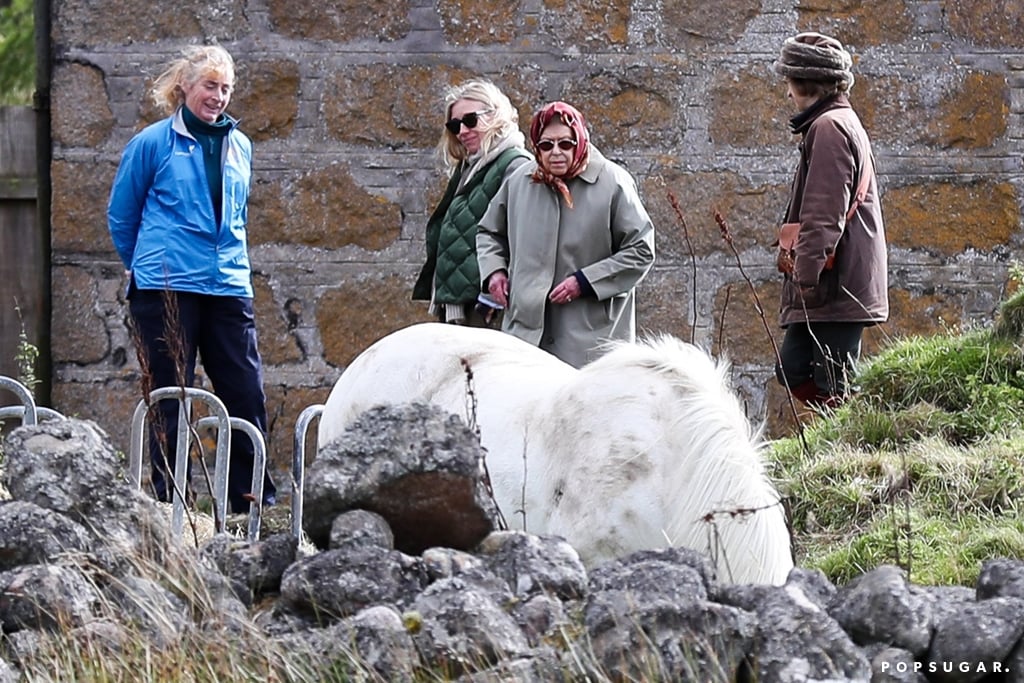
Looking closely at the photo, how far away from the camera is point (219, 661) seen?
11.3 ft

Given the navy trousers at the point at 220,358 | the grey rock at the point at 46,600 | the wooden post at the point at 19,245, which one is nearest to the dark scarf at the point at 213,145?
the navy trousers at the point at 220,358

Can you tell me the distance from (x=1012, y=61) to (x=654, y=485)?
5.14 metres

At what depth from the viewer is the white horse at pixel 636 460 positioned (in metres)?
4.15

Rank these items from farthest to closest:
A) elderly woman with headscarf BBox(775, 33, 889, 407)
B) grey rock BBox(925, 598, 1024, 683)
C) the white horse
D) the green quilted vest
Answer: elderly woman with headscarf BBox(775, 33, 889, 407) < the green quilted vest < the white horse < grey rock BBox(925, 598, 1024, 683)

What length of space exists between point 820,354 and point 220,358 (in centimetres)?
254

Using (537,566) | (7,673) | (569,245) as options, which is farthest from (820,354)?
(7,673)

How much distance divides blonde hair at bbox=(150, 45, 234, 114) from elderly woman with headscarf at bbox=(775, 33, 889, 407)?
2.26 meters


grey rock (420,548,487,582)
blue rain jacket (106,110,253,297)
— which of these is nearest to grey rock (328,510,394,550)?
grey rock (420,548,487,582)

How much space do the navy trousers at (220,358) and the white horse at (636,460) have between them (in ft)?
9.45

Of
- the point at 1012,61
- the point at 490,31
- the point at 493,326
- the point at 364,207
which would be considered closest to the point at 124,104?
the point at 364,207

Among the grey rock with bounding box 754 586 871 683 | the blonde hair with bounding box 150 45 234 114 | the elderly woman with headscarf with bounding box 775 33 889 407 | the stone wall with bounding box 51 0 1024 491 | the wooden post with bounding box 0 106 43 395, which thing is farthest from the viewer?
the wooden post with bounding box 0 106 43 395

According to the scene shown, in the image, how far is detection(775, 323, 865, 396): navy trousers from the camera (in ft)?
23.7

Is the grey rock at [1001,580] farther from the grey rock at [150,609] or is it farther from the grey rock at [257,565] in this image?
Result: the grey rock at [150,609]

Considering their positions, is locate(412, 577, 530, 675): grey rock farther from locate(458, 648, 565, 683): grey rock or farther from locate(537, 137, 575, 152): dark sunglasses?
locate(537, 137, 575, 152): dark sunglasses
